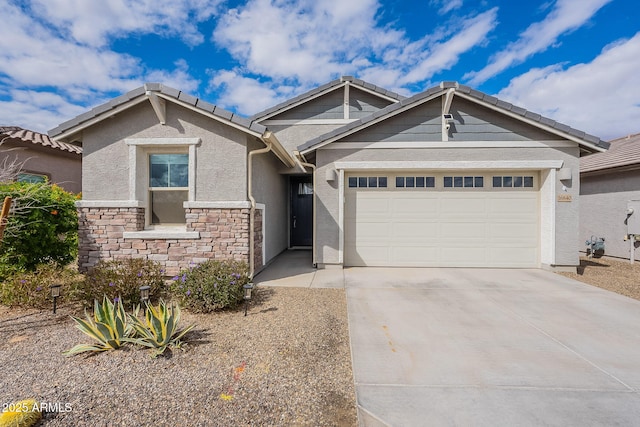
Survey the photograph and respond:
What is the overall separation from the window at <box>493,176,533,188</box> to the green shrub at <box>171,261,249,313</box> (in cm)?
681

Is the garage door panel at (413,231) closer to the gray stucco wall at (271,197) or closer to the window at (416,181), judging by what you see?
the window at (416,181)

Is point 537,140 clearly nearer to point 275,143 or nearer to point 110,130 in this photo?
point 275,143

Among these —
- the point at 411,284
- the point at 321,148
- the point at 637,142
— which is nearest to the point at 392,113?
the point at 321,148

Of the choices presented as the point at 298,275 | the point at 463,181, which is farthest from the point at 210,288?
the point at 463,181

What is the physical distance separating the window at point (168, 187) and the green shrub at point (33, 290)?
2.06 metres

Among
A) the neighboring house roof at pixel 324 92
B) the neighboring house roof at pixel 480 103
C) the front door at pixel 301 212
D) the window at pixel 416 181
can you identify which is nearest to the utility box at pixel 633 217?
the neighboring house roof at pixel 480 103

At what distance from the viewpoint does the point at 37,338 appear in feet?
11.8

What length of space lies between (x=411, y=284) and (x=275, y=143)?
4.32m

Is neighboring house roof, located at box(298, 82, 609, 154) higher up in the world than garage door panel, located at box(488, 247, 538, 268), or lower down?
higher up

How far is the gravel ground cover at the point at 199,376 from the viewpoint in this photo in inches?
89.8

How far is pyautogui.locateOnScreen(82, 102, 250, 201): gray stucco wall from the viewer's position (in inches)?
241

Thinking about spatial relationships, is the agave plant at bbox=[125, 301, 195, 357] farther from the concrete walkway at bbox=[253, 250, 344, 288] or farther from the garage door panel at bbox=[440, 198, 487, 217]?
the garage door panel at bbox=[440, 198, 487, 217]

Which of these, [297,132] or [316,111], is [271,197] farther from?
[316,111]

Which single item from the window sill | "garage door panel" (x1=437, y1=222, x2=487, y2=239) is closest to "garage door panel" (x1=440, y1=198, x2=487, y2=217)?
"garage door panel" (x1=437, y1=222, x2=487, y2=239)
